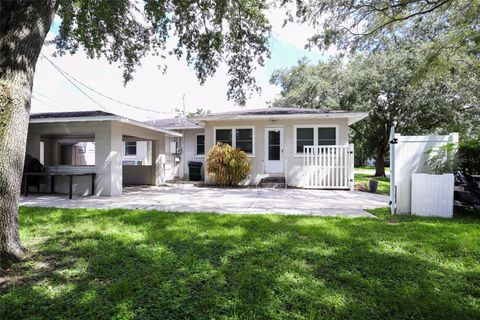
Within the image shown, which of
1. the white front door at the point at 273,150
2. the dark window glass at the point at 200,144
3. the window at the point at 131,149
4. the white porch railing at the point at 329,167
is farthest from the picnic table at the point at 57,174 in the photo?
the window at the point at 131,149

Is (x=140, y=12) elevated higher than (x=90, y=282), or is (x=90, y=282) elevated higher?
(x=140, y=12)

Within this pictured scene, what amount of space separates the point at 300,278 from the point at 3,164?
3.43 metres

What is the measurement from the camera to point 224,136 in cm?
1206

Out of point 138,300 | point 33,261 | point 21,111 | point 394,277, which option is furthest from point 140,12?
point 394,277

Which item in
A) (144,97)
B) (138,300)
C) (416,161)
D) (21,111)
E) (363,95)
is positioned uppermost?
(144,97)

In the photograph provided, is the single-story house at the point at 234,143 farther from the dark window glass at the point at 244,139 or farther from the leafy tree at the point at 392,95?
the leafy tree at the point at 392,95

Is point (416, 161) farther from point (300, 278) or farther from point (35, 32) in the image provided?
point (35, 32)

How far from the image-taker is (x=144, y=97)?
98.5 feet

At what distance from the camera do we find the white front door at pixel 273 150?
11.6 meters

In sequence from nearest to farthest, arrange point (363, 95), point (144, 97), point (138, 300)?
point (138, 300) < point (363, 95) < point (144, 97)

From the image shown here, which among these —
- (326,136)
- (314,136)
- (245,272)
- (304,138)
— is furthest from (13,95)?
(326,136)

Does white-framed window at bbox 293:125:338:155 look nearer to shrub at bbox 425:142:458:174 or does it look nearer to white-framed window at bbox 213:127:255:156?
white-framed window at bbox 213:127:255:156

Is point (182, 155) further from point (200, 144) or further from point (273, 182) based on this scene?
point (273, 182)

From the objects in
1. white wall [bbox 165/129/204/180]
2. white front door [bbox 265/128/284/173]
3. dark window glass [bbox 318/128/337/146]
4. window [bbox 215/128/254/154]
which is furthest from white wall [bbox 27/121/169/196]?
dark window glass [bbox 318/128/337/146]
